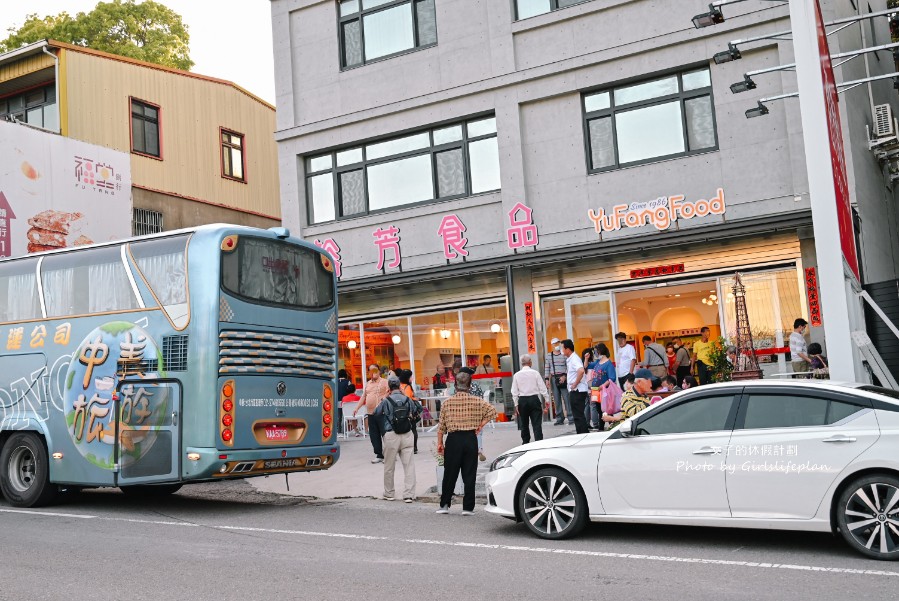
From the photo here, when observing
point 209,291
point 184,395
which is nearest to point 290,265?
point 209,291

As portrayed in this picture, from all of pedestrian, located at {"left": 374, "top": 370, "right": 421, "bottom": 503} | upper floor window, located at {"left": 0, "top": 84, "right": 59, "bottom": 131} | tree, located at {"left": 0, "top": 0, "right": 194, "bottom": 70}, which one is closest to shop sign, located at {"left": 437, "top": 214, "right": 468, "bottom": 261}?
pedestrian, located at {"left": 374, "top": 370, "right": 421, "bottom": 503}

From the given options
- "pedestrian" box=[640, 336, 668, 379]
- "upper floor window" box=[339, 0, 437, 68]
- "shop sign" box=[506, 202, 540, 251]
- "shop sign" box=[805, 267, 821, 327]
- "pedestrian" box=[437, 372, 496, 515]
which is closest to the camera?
"pedestrian" box=[437, 372, 496, 515]

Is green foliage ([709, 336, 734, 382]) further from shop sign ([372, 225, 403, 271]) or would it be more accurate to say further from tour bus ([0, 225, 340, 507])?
shop sign ([372, 225, 403, 271])

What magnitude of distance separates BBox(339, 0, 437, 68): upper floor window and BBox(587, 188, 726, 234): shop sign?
253 inches

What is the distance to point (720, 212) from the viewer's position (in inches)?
719

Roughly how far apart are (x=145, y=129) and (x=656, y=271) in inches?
684

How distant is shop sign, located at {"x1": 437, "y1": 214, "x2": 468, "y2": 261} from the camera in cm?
2102

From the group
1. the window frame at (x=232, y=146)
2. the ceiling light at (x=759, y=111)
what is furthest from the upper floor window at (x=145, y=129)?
the ceiling light at (x=759, y=111)

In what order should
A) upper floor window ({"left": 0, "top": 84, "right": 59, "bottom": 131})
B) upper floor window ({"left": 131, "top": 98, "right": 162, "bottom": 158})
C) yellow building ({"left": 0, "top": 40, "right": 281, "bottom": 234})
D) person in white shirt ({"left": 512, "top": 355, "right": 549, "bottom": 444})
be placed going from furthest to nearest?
1. upper floor window ({"left": 131, "top": 98, "right": 162, "bottom": 158})
2. upper floor window ({"left": 0, "top": 84, "right": 59, "bottom": 131})
3. yellow building ({"left": 0, "top": 40, "right": 281, "bottom": 234})
4. person in white shirt ({"left": 512, "top": 355, "right": 549, "bottom": 444})

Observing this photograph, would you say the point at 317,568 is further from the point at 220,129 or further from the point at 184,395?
the point at 220,129

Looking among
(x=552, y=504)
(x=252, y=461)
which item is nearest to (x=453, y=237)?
(x=252, y=461)

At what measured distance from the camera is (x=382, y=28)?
23141mm

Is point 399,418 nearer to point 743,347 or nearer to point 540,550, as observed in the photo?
point 540,550

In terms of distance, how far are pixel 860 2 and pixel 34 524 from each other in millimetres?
23602
